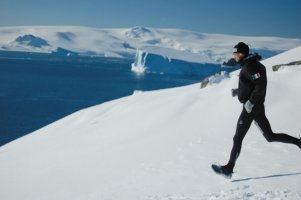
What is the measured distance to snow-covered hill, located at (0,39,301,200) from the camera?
4.91 metres

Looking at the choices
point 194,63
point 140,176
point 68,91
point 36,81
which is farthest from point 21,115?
point 194,63

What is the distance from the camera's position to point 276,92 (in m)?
9.62

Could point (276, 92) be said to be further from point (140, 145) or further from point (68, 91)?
point (68, 91)

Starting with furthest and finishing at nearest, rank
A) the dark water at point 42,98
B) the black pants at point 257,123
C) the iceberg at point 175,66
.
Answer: the iceberg at point 175,66
the dark water at point 42,98
the black pants at point 257,123

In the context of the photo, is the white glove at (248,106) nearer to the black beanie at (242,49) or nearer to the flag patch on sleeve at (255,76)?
the flag patch on sleeve at (255,76)

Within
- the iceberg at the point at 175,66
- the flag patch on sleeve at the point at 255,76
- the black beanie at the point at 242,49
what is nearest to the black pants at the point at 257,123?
the flag patch on sleeve at the point at 255,76

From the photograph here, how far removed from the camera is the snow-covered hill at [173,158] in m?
4.91

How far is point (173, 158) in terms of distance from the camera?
6.45 metres

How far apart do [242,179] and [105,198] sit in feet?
6.14

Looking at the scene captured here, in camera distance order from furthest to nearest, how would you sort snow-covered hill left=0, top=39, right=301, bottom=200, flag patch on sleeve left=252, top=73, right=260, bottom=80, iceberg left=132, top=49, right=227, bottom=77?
1. iceberg left=132, top=49, right=227, bottom=77
2. snow-covered hill left=0, top=39, right=301, bottom=200
3. flag patch on sleeve left=252, top=73, right=260, bottom=80

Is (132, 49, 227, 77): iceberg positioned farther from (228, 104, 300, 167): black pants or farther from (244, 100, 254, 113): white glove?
(244, 100, 254, 113): white glove

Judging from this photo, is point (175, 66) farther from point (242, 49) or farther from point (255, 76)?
point (255, 76)

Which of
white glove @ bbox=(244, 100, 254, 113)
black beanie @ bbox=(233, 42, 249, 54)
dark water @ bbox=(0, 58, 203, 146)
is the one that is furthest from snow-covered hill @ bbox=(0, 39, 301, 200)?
dark water @ bbox=(0, 58, 203, 146)

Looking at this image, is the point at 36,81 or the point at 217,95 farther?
the point at 36,81
